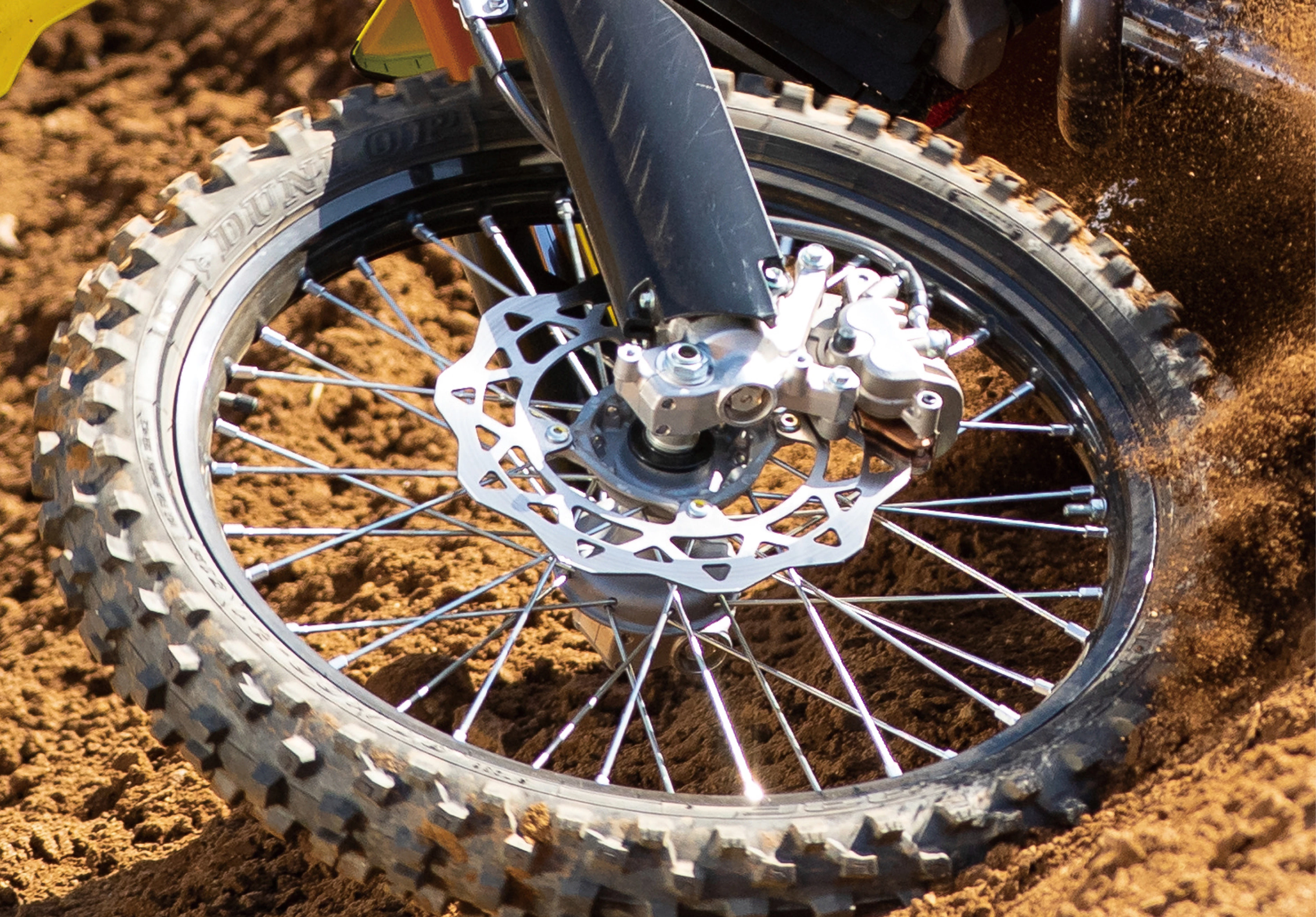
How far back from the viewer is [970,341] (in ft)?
6.44

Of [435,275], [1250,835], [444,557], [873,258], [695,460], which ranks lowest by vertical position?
[1250,835]

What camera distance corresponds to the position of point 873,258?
197 centimetres

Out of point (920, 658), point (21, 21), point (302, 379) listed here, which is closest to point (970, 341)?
point (920, 658)

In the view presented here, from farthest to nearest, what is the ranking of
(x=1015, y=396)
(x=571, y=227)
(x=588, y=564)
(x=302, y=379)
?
(x=571, y=227), (x=1015, y=396), (x=302, y=379), (x=588, y=564)

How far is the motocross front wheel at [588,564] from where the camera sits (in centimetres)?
148

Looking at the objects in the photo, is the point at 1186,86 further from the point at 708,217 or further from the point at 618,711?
the point at 618,711

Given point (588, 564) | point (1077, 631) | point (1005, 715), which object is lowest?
point (588, 564)

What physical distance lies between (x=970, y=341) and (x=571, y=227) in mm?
643

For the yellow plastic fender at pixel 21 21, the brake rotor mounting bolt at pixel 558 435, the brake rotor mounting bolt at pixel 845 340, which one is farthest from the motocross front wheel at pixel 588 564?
the yellow plastic fender at pixel 21 21

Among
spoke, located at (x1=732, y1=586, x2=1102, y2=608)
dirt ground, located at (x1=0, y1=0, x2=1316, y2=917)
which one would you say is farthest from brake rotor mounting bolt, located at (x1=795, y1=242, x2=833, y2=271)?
dirt ground, located at (x1=0, y1=0, x2=1316, y2=917)

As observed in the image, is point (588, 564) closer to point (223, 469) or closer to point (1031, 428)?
point (223, 469)

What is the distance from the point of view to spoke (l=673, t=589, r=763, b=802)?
1573 millimetres

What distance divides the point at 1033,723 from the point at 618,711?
0.92 metres

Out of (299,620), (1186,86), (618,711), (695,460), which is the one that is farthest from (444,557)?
(1186,86)
